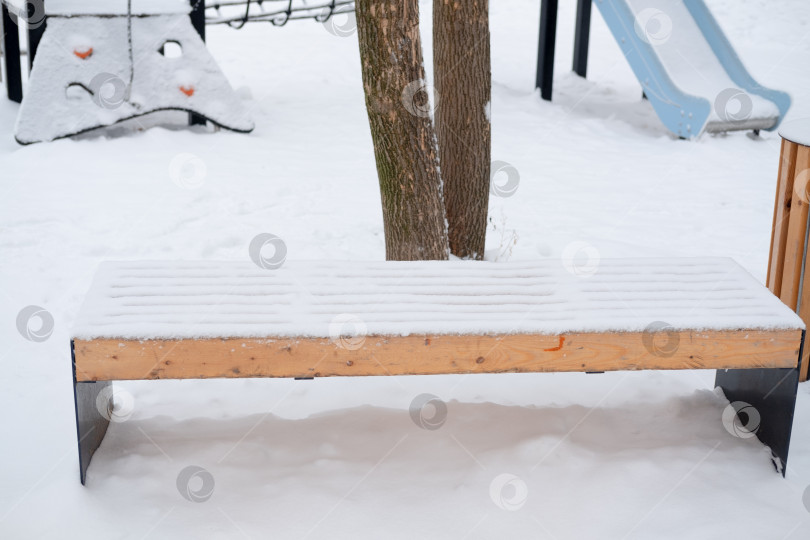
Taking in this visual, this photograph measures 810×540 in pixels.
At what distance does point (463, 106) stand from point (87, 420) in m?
2.40

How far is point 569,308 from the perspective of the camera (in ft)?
9.67

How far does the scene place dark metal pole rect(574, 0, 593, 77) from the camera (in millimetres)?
8453

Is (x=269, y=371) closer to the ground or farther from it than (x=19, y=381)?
farther from it

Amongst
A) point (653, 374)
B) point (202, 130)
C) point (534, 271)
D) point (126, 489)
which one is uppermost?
point (534, 271)

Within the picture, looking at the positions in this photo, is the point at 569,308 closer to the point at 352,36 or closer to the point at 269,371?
the point at 269,371

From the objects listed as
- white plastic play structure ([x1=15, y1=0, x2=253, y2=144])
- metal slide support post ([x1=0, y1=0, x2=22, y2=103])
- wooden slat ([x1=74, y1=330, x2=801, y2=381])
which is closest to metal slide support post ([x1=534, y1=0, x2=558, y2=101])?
white plastic play structure ([x1=15, y1=0, x2=253, y2=144])

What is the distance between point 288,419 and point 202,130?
156 inches

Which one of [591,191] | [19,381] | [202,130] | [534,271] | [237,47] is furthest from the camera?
[237,47]

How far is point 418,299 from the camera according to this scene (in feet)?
9.80

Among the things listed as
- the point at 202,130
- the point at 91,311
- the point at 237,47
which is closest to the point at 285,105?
the point at 202,130

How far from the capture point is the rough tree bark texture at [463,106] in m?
4.44

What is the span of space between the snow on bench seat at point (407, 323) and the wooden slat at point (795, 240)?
44 centimetres

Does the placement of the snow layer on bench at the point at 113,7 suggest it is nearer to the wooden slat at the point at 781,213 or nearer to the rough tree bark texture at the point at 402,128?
the rough tree bark texture at the point at 402,128

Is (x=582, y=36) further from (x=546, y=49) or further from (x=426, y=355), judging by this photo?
(x=426, y=355)
